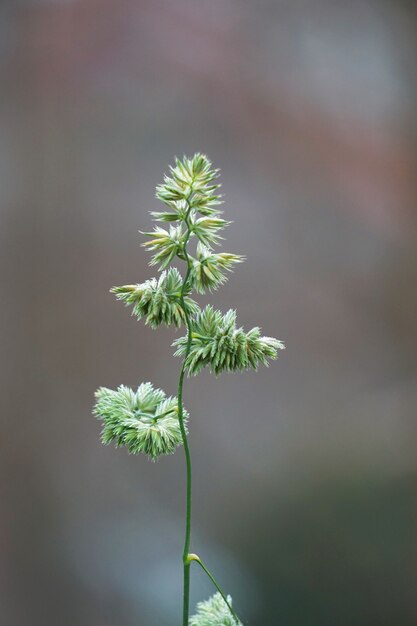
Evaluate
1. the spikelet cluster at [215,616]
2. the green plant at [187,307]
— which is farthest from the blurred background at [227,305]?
the green plant at [187,307]

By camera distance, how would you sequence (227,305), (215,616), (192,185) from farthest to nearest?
(227,305) → (215,616) → (192,185)

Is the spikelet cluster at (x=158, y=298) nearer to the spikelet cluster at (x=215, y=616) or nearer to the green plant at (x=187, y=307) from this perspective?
the green plant at (x=187, y=307)

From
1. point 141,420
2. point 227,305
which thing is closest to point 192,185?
point 141,420

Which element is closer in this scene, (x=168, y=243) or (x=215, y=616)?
(x=168, y=243)

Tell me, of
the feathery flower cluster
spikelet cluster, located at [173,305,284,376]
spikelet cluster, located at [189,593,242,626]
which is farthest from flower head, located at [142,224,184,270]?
spikelet cluster, located at [189,593,242,626]

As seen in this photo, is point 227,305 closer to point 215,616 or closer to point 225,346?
point 225,346

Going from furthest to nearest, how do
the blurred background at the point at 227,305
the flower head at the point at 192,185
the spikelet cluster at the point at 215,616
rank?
the blurred background at the point at 227,305 < the spikelet cluster at the point at 215,616 < the flower head at the point at 192,185
